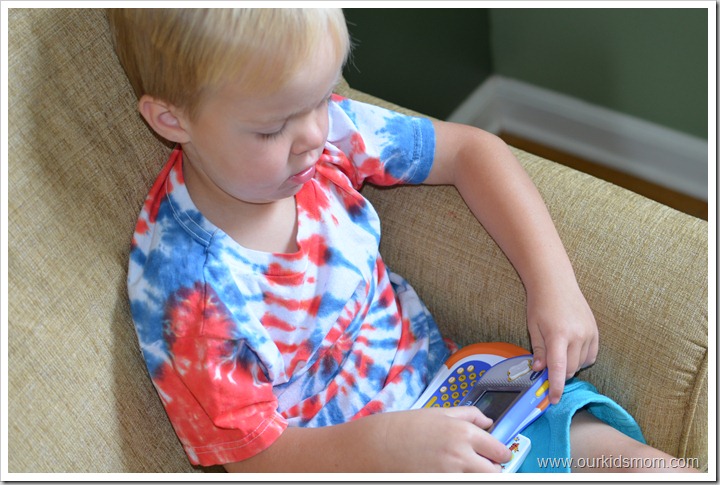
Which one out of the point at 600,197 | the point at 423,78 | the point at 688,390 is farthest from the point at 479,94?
the point at 688,390

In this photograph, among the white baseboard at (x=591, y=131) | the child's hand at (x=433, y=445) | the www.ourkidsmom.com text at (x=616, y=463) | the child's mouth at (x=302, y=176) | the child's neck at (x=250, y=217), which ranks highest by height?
the child's mouth at (x=302, y=176)

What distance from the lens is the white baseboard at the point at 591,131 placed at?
6.01 feet

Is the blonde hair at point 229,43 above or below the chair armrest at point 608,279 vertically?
above

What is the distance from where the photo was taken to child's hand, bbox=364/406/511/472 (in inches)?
37.1

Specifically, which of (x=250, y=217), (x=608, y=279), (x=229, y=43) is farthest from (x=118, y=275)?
(x=608, y=279)

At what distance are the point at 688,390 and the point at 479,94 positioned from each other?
1.10m

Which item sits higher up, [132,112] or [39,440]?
[132,112]

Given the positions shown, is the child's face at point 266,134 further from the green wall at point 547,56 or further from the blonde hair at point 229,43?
the green wall at point 547,56

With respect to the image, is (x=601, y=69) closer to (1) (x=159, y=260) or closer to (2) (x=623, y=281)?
(2) (x=623, y=281)

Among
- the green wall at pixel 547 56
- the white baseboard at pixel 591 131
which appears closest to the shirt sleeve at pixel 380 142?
the green wall at pixel 547 56

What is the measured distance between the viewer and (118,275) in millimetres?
975

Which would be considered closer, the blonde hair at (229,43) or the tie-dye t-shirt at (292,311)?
the blonde hair at (229,43)

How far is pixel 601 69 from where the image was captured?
1.80 m

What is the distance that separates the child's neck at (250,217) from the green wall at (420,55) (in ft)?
2.07
